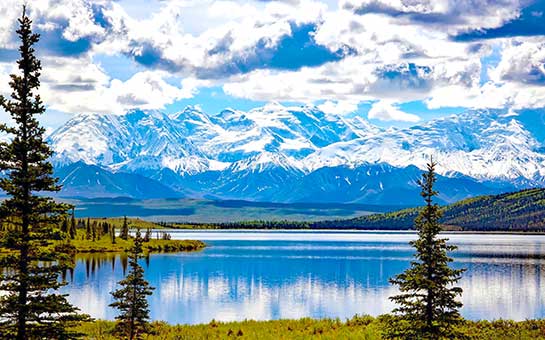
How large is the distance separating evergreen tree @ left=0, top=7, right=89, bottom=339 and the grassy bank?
13.5 metres

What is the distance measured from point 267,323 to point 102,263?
97934 millimetres

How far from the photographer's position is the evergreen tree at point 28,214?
2912 cm

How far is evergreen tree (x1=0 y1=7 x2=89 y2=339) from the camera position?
1147 inches

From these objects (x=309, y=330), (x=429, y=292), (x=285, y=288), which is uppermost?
(x=429, y=292)

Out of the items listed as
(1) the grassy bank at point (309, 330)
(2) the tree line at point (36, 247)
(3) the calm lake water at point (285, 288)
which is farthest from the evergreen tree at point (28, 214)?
(3) the calm lake water at point (285, 288)

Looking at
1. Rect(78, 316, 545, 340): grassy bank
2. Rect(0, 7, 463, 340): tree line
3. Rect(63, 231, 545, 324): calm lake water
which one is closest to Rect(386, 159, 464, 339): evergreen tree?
Rect(0, 7, 463, 340): tree line

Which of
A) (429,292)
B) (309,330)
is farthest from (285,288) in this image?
(429,292)

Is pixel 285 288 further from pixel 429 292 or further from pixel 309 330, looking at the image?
pixel 429 292

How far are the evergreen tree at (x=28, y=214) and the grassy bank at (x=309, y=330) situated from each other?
1349 centimetres

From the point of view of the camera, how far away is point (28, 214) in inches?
1176

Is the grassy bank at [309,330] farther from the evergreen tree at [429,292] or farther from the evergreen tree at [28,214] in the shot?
Result: the evergreen tree at [28,214]

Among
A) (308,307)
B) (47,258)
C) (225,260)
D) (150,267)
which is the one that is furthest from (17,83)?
(225,260)

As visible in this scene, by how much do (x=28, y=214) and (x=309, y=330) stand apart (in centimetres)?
2298

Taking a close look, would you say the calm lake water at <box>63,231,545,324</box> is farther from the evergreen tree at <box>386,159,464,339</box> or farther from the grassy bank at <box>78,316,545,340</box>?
the evergreen tree at <box>386,159,464,339</box>
